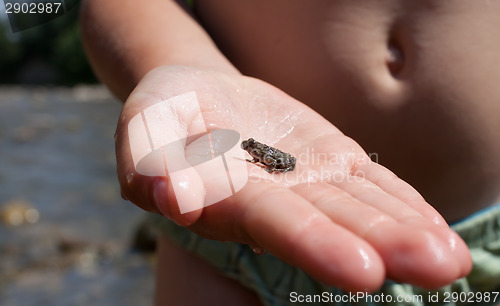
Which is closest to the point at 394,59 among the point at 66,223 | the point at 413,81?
the point at 413,81

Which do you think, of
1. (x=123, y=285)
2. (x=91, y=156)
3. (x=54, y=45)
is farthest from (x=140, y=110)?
(x=54, y=45)

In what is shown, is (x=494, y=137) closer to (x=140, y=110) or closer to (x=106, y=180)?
(x=140, y=110)

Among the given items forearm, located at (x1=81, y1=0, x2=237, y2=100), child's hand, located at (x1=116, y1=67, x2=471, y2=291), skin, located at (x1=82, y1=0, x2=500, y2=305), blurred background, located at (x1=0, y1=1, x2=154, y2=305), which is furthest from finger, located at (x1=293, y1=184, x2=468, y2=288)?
blurred background, located at (x1=0, y1=1, x2=154, y2=305)

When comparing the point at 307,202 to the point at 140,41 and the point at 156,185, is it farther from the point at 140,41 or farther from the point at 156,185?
the point at 140,41

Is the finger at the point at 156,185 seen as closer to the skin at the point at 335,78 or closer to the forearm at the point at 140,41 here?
the skin at the point at 335,78

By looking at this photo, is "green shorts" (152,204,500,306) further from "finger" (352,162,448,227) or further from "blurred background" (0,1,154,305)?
"blurred background" (0,1,154,305)

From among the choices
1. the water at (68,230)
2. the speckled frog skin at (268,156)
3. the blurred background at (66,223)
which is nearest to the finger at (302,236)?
the speckled frog skin at (268,156)
